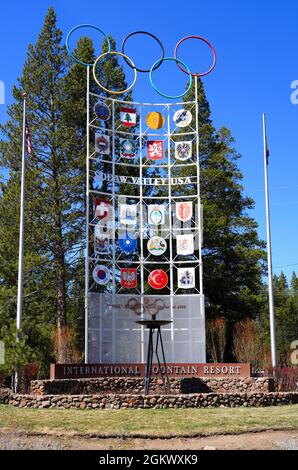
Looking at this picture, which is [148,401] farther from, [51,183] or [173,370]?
[51,183]

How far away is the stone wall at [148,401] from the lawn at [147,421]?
785mm

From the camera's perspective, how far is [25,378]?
976 inches

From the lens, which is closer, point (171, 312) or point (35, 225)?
point (171, 312)

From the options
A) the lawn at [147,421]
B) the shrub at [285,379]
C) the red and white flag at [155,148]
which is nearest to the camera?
the lawn at [147,421]

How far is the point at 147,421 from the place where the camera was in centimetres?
1555

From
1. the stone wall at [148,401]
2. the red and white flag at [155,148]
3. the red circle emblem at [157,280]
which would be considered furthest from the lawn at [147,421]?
the red and white flag at [155,148]

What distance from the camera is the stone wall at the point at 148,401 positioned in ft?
61.8

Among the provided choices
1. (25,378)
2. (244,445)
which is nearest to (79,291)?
(25,378)

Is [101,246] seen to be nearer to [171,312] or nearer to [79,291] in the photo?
[171,312]

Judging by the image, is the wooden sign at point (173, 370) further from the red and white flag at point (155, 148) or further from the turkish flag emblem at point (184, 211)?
the red and white flag at point (155, 148)

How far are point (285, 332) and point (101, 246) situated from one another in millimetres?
42410

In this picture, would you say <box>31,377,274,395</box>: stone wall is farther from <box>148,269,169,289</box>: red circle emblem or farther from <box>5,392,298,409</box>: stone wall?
<box>148,269,169,289</box>: red circle emblem

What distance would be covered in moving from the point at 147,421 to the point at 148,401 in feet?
11.2
